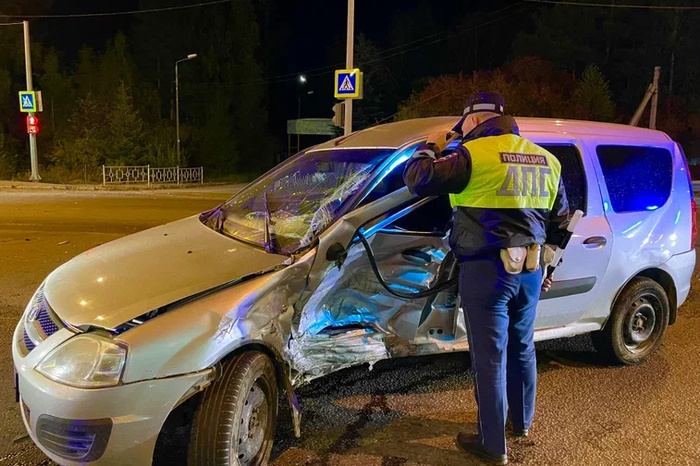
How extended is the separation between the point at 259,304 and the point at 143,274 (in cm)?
64

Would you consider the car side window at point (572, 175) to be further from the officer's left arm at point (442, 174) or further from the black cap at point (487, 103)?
the officer's left arm at point (442, 174)

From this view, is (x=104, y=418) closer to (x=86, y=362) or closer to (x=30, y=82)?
(x=86, y=362)

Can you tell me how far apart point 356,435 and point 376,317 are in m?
0.68

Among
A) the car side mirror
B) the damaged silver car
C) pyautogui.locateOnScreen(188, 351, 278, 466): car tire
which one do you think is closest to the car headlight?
the damaged silver car

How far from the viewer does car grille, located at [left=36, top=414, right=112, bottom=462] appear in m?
2.32

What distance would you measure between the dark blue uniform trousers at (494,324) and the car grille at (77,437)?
5.82 ft

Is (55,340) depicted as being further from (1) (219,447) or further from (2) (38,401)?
(1) (219,447)

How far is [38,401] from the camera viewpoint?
7.95ft

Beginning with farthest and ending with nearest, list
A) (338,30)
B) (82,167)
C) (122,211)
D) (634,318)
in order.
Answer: (338,30) → (82,167) → (122,211) → (634,318)

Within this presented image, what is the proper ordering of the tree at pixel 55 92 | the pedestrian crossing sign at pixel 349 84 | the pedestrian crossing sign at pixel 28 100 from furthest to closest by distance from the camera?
the tree at pixel 55 92
the pedestrian crossing sign at pixel 28 100
the pedestrian crossing sign at pixel 349 84

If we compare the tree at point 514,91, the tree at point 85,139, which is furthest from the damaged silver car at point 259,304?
the tree at point 85,139

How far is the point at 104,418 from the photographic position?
2316 millimetres

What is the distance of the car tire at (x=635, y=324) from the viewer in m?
4.15

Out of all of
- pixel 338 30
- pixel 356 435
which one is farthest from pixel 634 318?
pixel 338 30
